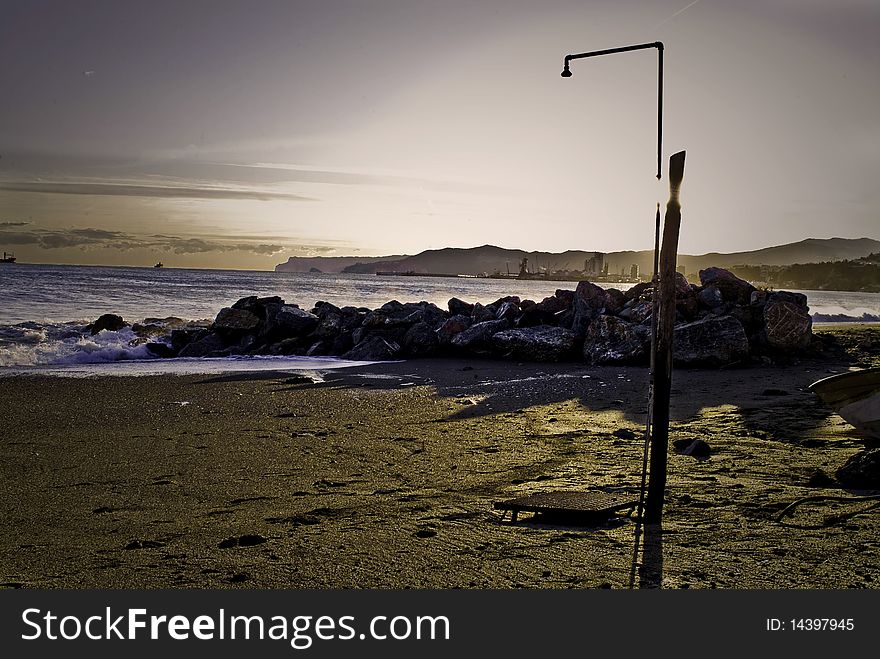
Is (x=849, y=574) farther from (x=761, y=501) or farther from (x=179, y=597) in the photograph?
(x=179, y=597)

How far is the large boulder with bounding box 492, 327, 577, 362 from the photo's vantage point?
1833 centimetres

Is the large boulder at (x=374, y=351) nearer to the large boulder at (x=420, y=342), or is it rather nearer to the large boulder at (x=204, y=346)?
the large boulder at (x=420, y=342)

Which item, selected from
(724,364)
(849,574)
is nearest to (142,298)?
(724,364)

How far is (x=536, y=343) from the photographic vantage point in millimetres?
18469

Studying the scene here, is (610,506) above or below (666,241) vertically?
below

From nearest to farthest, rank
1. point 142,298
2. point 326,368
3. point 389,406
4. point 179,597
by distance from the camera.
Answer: point 179,597 → point 389,406 → point 326,368 → point 142,298

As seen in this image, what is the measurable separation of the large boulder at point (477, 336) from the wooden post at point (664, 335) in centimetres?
1290

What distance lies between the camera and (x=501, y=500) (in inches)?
256

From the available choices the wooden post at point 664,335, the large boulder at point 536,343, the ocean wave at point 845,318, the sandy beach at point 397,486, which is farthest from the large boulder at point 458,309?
the ocean wave at point 845,318

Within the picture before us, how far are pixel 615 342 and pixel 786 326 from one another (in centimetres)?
363

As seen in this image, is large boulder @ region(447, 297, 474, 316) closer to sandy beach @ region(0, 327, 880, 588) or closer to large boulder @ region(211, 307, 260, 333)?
large boulder @ region(211, 307, 260, 333)

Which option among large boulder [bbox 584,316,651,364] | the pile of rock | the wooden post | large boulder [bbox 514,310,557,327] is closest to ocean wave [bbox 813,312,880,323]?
the pile of rock

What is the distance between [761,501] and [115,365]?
14955 mm

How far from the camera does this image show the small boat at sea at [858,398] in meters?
7.95
